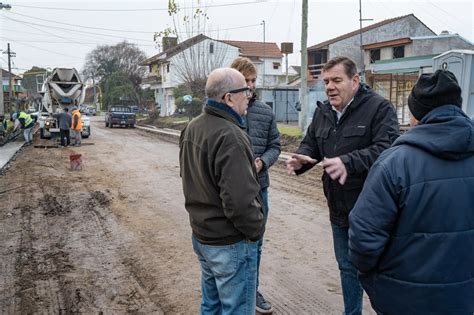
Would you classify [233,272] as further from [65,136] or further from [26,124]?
[26,124]

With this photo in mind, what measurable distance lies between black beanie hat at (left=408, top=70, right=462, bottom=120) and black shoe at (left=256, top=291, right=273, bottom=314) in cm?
246

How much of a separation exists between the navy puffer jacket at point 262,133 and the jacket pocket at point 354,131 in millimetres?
882

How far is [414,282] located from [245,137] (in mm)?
1246

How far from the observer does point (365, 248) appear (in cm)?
218

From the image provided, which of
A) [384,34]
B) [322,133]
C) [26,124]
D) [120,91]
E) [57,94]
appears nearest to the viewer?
[322,133]

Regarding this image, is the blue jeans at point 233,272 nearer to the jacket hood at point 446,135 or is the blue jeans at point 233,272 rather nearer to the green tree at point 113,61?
the jacket hood at point 446,135

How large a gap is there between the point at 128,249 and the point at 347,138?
3.87m

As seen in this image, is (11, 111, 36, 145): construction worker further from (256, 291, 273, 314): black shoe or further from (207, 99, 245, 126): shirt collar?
(207, 99, 245, 126): shirt collar

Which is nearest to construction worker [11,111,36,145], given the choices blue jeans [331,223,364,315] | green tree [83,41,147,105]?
blue jeans [331,223,364,315]

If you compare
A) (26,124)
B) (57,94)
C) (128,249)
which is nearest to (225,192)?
(128,249)

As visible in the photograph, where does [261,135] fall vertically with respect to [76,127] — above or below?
above

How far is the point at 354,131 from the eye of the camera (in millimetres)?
3096

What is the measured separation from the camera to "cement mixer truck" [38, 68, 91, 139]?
71.9 feet

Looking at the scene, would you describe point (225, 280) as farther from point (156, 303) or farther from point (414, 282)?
point (156, 303)
